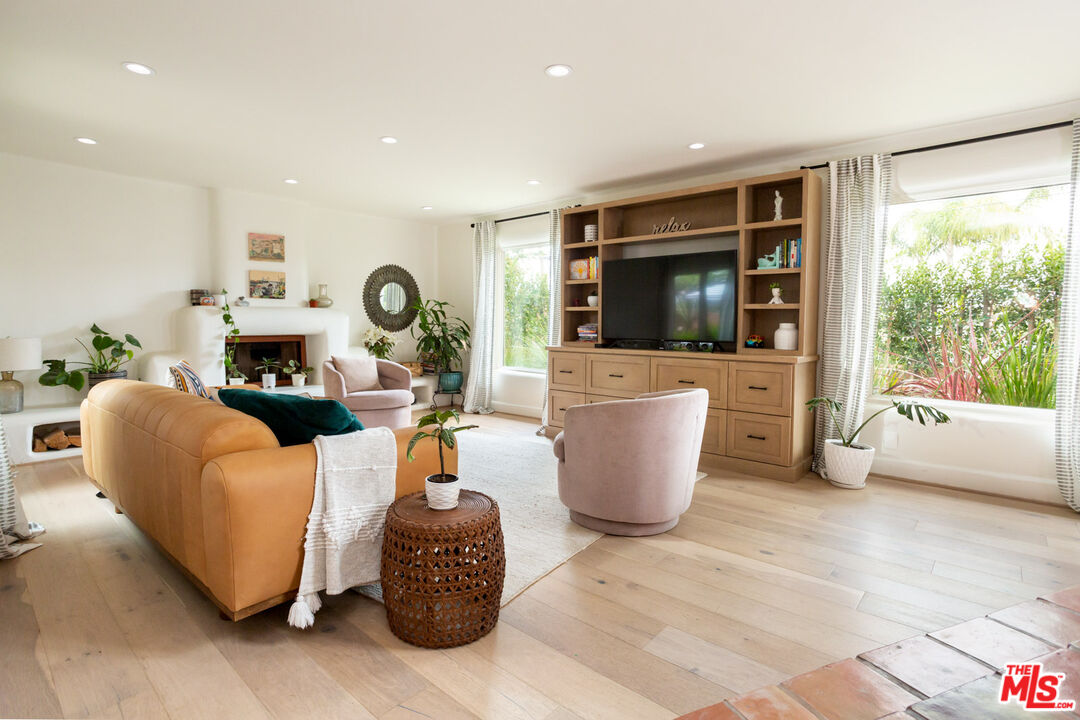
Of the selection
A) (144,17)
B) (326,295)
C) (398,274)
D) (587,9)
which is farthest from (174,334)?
(587,9)

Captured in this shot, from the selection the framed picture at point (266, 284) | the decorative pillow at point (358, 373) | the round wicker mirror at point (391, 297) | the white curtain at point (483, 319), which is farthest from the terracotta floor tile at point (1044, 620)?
the round wicker mirror at point (391, 297)

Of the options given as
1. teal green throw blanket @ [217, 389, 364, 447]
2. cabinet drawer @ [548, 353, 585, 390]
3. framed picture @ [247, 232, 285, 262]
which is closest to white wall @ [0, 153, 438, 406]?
framed picture @ [247, 232, 285, 262]

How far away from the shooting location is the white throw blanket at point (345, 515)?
1.96 m

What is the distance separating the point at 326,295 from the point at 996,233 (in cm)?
623

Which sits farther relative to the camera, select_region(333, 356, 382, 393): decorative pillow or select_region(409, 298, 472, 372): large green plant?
select_region(409, 298, 472, 372): large green plant

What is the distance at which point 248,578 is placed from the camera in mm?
1830

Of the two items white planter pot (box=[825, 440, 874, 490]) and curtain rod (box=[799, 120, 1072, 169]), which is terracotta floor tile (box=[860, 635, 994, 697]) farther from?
curtain rod (box=[799, 120, 1072, 169])

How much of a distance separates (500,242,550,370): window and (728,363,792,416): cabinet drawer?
2.57 meters

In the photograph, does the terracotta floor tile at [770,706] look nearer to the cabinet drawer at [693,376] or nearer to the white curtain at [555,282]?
the cabinet drawer at [693,376]

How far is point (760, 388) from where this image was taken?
13.2 ft

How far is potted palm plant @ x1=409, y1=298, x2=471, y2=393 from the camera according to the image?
22.5 ft

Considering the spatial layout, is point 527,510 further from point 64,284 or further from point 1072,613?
point 64,284

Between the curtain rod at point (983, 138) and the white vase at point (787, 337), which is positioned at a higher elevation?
the curtain rod at point (983, 138)

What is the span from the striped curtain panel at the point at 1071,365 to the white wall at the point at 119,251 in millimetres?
6533
